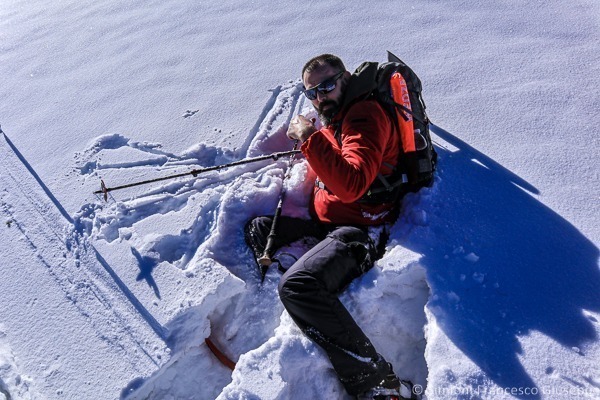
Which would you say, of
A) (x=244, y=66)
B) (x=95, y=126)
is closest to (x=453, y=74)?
(x=244, y=66)

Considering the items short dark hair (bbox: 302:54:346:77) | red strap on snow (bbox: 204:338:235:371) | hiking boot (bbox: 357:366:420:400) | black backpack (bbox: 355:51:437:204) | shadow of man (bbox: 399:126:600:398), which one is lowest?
red strap on snow (bbox: 204:338:235:371)

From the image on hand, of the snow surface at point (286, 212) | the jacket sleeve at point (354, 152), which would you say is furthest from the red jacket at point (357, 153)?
the snow surface at point (286, 212)

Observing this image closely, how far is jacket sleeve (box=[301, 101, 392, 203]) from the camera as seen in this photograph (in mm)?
2672

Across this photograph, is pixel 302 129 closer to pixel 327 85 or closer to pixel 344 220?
Answer: pixel 327 85

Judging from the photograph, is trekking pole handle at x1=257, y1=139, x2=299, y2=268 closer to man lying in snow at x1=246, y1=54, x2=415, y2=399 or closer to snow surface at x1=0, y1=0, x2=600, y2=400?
snow surface at x1=0, y1=0, x2=600, y2=400

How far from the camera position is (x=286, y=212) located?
368 cm

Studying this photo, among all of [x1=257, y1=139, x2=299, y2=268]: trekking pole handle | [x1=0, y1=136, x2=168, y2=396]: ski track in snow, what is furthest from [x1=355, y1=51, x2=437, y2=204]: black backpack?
[x1=0, y1=136, x2=168, y2=396]: ski track in snow

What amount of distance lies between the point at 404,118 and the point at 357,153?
1.79 feet

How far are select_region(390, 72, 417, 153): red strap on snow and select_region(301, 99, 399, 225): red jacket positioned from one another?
0.07 meters

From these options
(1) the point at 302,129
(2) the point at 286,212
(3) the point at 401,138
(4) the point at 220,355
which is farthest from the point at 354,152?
(4) the point at 220,355

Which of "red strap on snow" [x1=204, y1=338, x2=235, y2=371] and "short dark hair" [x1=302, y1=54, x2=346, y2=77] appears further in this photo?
"red strap on snow" [x1=204, y1=338, x2=235, y2=371]

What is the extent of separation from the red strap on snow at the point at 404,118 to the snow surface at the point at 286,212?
37cm

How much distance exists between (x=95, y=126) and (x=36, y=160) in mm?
675

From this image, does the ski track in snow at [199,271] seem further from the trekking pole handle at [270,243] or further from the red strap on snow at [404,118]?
the red strap on snow at [404,118]
